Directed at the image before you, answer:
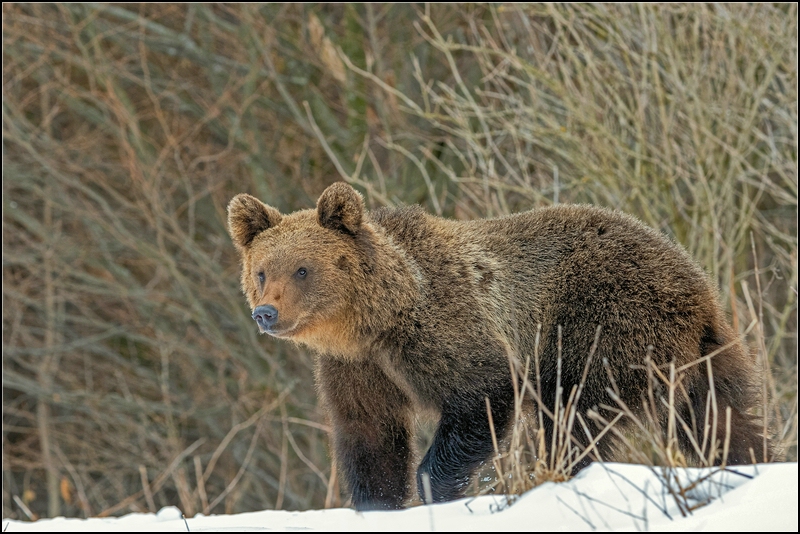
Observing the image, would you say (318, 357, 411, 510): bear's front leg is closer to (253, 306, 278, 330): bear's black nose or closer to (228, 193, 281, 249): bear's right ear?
(253, 306, 278, 330): bear's black nose

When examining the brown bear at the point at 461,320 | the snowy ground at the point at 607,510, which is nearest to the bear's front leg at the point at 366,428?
the brown bear at the point at 461,320

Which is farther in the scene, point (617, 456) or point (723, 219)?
point (723, 219)

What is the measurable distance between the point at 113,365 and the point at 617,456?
47.9 feet

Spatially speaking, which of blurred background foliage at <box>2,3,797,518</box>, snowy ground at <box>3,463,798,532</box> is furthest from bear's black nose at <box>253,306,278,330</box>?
blurred background foliage at <box>2,3,797,518</box>

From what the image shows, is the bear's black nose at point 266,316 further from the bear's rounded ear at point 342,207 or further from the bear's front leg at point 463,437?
the bear's front leg at point 463,437

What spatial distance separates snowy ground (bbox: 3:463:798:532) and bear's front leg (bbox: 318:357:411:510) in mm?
1495

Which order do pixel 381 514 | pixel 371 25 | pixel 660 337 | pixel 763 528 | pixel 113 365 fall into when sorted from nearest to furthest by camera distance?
pixel 763 528 < pixel 381 514 < pixel 660 337 < pixel 371 25 < pixel 113 365

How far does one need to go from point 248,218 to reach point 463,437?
5.17 ft

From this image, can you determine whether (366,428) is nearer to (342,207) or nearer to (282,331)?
(282,331)

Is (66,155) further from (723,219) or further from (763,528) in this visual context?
(763,528)

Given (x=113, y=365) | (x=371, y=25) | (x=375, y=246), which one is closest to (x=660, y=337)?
(x=375, y=246)

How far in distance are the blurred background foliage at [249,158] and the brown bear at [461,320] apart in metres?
5.09

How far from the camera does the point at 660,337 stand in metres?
5.34

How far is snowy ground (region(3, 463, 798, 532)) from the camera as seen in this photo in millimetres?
A: 3391
